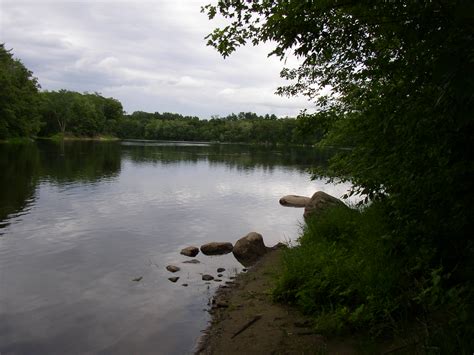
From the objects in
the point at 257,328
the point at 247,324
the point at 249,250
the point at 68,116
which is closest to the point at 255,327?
the point at 257,328

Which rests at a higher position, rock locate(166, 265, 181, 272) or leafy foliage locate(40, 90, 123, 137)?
leafy foliage locate(40, 90, 123, 137)

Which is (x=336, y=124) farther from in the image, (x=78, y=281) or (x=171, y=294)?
(x=78, y=281)

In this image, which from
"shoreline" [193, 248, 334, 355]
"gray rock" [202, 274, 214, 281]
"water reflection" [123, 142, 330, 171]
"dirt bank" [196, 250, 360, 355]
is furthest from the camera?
"water reflection" [123, 142, 330, 171]

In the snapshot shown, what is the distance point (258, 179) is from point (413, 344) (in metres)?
37.1

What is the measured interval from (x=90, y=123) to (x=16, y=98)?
53017 mm

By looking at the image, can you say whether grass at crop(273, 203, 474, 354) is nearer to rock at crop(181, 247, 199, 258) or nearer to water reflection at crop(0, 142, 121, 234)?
rock at crop(181, 247, 199, 258)

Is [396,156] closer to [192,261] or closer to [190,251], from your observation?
[192,261]

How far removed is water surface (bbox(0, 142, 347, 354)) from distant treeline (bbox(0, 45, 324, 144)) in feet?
19.3

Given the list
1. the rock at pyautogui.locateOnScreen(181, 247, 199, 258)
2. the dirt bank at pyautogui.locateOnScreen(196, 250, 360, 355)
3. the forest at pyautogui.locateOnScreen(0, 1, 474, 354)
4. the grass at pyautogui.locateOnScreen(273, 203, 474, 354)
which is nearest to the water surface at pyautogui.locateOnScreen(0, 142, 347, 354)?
the rock at pyautogui.locateOnScreen(181, 247, 199, 258)

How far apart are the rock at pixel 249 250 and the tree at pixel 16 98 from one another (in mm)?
71802

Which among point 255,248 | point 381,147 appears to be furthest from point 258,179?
point 381,147

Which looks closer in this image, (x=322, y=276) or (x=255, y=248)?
(x=322, y=276)

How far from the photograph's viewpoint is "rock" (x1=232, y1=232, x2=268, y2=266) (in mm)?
15452

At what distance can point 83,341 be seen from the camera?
29.4 ft
